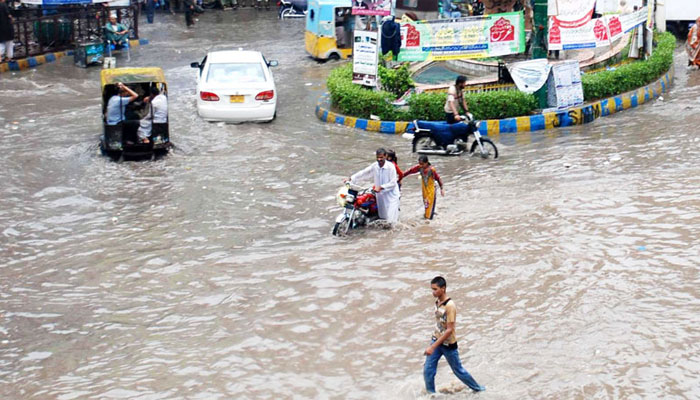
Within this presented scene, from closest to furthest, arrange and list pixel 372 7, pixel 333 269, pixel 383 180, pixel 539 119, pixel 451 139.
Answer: pixel 333 269 < pixel 383 180 < pixel 451 139 < pixel 539 119 < pixel 372 7

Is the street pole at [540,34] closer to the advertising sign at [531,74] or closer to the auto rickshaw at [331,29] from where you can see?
the advertising sign at [531,74]

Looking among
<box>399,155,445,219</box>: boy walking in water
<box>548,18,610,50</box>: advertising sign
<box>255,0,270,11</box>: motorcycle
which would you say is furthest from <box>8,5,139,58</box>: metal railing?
<box>399,155,445,219</box>: boy walking in water

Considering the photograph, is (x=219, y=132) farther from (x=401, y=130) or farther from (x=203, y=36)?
(x=203, y=36)

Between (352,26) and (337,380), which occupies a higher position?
(352,26)

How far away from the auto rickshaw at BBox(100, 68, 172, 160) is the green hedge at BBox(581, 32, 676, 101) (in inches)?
352

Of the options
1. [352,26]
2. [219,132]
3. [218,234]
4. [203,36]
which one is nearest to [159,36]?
[203,36]

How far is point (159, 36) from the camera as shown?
35.6 m

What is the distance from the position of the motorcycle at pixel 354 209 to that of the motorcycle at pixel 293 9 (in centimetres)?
2909

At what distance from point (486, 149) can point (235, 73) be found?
623 centimetres

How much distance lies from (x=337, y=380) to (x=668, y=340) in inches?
127

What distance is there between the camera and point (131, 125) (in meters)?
16.9

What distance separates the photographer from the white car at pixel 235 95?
19.3 m

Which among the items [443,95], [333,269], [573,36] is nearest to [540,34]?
[573,36]

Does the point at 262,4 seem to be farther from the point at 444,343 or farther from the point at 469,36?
the point at 444,343
